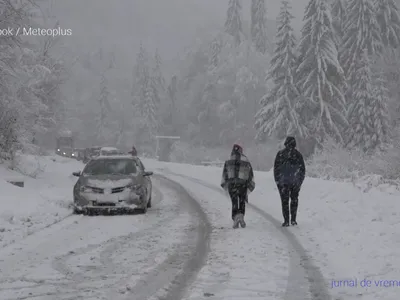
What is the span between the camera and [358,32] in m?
42.8

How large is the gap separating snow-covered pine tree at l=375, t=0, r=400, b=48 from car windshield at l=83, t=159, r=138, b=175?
4318 cm

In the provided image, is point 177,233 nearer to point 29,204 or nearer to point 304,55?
point 29,204

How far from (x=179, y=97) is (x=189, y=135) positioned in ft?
52.7

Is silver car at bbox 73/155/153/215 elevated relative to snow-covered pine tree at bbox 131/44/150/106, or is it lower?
lower

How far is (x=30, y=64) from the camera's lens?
1955cm

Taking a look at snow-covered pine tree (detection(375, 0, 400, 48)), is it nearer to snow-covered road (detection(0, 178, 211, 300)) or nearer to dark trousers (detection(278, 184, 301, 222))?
dark trousers (detection(278, 184, 301, 222))

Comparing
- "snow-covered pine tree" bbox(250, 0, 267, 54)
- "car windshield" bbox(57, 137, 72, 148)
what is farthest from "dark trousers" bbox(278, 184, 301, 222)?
"snow-covered pine tree" bbox(250, 0, 267, 54)

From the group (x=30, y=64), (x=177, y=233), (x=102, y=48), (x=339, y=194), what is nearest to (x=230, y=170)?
(x=177, y=233)

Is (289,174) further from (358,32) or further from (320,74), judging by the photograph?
(358,32)

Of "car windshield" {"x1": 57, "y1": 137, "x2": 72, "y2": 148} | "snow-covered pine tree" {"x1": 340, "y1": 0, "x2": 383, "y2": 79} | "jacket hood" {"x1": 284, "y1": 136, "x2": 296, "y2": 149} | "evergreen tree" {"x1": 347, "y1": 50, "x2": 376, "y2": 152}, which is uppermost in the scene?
"snow-covered pine tree" {"x1": 340, "y1": 0, "x2": 383, "y2": 79}

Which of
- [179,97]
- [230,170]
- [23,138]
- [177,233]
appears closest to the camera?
[177,233]

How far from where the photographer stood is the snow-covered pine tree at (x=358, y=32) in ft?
139

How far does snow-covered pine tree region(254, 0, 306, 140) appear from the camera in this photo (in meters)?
34.1

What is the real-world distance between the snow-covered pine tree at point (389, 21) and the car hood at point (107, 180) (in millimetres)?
44242
